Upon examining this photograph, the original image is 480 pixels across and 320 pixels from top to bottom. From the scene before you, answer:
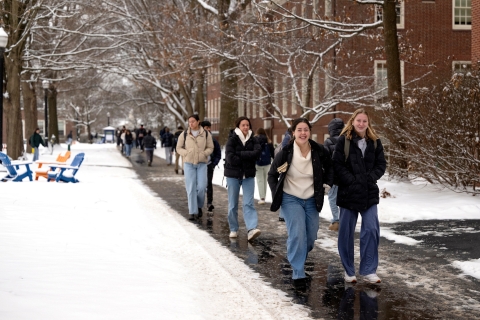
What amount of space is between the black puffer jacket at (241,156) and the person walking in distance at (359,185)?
3.36 m

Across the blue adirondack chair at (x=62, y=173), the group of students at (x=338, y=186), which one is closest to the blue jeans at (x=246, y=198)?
the group of students at (x=338, y=186)

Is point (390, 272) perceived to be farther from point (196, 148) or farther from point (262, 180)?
point (262, 180)

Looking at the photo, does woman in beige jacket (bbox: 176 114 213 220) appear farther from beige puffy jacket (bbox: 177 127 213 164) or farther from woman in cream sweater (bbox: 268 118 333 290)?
woman in cream sweater (bbox: 268 118 333 290)

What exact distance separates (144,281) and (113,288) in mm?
589

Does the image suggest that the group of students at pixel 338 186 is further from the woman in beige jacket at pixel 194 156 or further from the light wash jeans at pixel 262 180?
the light wash jeans at pixel 262 180

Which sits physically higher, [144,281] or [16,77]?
[16,77]

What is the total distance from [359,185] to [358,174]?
0.12m

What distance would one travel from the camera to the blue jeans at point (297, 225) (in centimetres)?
868

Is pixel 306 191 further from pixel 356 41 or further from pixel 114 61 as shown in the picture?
pixel 114 61

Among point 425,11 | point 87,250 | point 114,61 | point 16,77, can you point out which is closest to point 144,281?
point 87,250

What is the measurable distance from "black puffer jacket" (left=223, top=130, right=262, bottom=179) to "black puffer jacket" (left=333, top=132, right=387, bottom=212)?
3.40 meters

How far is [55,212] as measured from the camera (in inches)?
537

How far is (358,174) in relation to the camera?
8.48 meters

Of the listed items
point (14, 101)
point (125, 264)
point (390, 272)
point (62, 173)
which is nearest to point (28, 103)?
point (14, 101)
